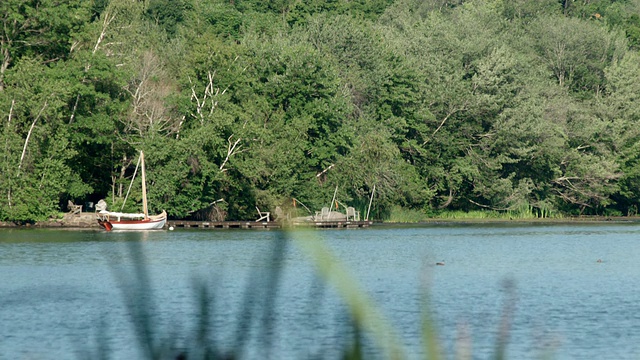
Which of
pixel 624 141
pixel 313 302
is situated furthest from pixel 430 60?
pixel 313 302

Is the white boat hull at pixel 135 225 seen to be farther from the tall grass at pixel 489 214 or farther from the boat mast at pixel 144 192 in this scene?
the tall grass at pixel 489 214

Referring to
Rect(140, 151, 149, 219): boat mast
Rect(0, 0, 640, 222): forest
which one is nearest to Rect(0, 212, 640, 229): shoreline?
Rect(0, 0, 640, 222): forest

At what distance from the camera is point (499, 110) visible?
3036 inches

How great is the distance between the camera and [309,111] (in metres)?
68.9

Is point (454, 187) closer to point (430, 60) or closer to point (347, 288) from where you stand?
point (430, 60)

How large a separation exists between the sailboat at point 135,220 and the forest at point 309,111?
174 cm

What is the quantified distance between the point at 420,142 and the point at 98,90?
25182 mm

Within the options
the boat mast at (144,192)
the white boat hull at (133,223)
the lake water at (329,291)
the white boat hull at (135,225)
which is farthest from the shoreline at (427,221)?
the lake water at (329,291)

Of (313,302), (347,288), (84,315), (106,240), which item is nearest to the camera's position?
(347,288)

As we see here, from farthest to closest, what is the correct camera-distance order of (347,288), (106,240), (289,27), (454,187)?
1. (289,27)
2. (454,187)
3. (106,240)
4. (347,288)

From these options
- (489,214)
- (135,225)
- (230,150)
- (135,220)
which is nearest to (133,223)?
(135,225)

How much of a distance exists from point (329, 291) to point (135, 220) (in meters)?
33.0

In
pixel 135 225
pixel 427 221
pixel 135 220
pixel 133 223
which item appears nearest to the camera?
pixel 133 223

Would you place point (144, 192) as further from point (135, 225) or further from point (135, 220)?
point (135, 220)
